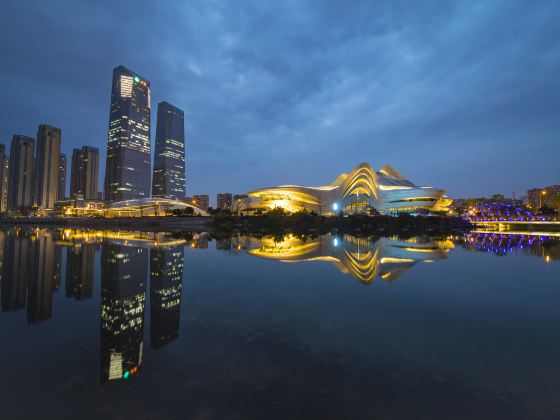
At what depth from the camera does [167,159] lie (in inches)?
7544

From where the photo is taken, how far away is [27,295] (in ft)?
28.8

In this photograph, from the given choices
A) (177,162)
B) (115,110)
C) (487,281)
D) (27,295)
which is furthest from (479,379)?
(177,162)

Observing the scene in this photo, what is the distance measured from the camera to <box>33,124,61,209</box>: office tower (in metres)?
145

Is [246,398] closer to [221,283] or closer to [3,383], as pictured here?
[3,383]

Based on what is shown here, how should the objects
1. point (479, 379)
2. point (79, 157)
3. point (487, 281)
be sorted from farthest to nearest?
point (79, 157), point (487, 281), point (479, 379)

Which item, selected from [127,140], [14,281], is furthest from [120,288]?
[127,140]

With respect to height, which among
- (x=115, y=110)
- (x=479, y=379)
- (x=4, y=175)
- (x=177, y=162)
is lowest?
(x=479, y=379)

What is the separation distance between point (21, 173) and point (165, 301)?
186 m

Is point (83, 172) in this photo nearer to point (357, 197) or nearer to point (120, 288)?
point (357, 197)

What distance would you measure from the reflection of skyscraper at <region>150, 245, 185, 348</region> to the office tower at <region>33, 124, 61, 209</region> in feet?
557

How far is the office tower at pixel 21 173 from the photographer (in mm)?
147500

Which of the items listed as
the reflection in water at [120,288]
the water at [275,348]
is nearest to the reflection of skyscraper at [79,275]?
the reflection in water at [120,288]

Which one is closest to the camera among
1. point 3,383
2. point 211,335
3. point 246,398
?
point 246,398

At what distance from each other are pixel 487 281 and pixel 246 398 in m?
11.6
